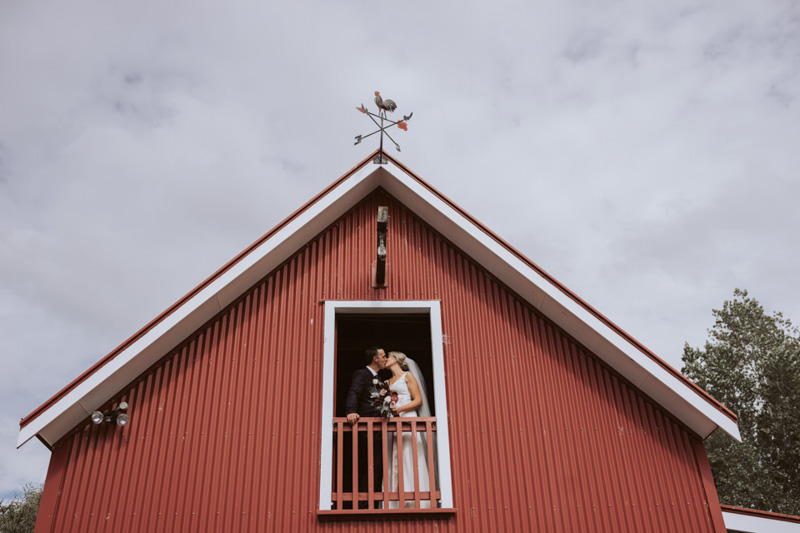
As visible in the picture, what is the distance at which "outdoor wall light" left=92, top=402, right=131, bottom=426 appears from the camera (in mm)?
7332

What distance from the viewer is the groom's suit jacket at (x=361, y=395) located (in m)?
8.24

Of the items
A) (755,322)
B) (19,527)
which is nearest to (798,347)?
(755,322)

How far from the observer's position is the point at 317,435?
7625 mm

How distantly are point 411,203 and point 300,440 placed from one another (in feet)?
13.0

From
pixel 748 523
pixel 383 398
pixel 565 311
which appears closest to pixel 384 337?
pixel 383 398

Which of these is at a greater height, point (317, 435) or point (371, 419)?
point (371, 419)

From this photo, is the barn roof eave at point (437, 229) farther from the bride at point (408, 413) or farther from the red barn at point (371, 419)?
the bride at point (408, 413)

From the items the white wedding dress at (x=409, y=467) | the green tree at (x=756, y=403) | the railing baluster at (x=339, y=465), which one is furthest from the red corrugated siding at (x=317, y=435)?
the green tree at (x=756, y=403)

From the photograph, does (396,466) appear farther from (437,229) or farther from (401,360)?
(437,229)

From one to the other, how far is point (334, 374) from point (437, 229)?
283 cm

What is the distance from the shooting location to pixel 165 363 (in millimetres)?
8047

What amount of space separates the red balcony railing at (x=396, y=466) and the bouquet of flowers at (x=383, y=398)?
0.41ft

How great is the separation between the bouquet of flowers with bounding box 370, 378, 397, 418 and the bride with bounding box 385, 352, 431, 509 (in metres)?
0.11

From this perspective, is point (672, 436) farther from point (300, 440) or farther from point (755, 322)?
point (755, 322)
